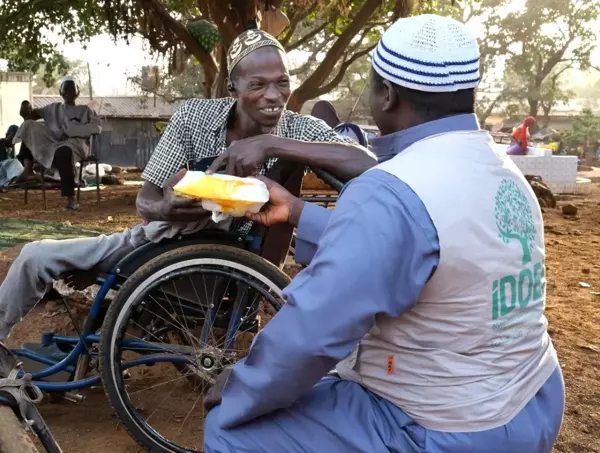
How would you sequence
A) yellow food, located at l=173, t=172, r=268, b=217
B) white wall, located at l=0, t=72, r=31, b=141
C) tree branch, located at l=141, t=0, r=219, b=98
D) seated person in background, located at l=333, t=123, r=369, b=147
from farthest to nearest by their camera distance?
white wall, located at l=0, t=72, r=31, b=141
tree branch, located at l=141, t=0, r=219, b=98
seated person in background, located at l=333, t=123, r=369, b=147
yellow food, located at l=173, t=172, r=268, b=217

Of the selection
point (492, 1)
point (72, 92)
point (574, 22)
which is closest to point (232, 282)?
point (72, 92)

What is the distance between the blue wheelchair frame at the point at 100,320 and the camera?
105 inches

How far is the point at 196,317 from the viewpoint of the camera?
276cm

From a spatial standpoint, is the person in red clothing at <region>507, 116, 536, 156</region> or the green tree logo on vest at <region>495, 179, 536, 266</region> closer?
the green tree logo on vest at <region>495, 179, 536, 266</region>

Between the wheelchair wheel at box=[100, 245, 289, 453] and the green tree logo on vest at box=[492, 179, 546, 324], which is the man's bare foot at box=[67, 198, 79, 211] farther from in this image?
the green tree logo on vest at box=[492, 179, 546, 324]

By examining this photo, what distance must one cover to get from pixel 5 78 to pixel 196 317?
2099 cm

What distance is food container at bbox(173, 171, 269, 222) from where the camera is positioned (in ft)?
6.51

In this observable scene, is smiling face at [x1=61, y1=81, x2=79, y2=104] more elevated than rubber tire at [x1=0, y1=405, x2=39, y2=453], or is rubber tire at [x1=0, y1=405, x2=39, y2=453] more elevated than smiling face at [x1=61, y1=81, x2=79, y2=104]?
smiling face at [x1=61, y1=81, x2=79, y2=104]

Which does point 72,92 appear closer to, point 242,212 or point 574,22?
point 242,212

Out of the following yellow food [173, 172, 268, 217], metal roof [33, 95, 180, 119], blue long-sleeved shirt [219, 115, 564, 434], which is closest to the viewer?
blue long-sleeved shirt [219, 115, 564, 434]

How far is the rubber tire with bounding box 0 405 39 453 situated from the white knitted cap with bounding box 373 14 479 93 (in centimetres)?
117

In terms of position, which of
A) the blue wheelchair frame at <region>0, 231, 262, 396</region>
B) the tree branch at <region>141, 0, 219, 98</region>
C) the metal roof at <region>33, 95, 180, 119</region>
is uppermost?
the tree branch at <region>141, 0, 219, 98</region>

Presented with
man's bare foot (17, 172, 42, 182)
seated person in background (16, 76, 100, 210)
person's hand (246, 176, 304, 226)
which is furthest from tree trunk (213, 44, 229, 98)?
person's hand (246, 176, 304, 226)

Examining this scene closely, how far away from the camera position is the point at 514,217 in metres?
1.53
